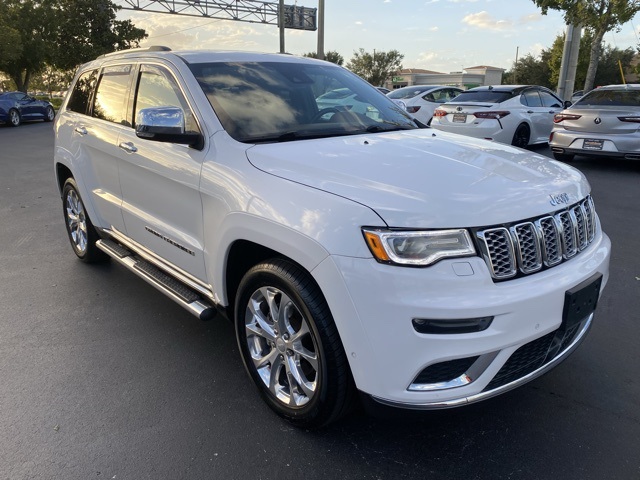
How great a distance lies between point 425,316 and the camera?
1.97 meters

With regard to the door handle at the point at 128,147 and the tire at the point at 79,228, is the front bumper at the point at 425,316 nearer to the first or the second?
the door handle at the point at 128,147

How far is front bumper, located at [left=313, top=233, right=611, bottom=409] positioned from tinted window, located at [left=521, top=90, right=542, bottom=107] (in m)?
9.97

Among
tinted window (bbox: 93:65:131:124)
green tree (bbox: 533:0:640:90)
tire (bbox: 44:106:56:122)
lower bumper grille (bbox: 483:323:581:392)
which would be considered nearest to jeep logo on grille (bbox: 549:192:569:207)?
lower bumper grille (bbox: 483:323:581:392)

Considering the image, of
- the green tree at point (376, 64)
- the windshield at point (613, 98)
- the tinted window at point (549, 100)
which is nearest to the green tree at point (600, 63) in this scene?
the green tree at point (376, 64)

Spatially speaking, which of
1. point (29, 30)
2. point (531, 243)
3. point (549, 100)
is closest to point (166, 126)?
point (531, 243)

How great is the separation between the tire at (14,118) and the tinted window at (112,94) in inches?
797

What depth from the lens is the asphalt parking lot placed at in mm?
2365

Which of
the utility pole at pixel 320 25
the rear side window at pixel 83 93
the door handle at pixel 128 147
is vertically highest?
the utility pole at pixel 320 25

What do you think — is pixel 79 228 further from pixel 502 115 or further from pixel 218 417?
pixel 502 115

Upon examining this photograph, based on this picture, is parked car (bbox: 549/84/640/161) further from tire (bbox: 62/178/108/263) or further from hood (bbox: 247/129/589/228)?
tire (bbox: 62/178/108/263)

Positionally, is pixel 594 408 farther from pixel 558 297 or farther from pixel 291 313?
pixel 291 313

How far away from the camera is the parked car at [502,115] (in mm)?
10258

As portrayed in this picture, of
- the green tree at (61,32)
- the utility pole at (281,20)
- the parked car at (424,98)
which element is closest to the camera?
the parked car at (424,98)

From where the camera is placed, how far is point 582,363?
3.18 metres
